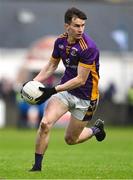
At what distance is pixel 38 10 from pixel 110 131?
1612 cm

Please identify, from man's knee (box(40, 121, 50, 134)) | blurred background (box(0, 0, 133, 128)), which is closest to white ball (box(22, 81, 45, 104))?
man's knee (box(40, 121, 50, 134))

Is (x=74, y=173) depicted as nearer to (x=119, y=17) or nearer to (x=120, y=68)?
(x=120, y=68)

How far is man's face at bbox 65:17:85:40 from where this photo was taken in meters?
15.0

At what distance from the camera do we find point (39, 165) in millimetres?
15188

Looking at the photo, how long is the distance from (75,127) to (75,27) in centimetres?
198

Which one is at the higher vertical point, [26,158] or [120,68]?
[26,158]

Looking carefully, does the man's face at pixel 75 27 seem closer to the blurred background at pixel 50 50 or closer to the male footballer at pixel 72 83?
the male footballer at pixel 72 83

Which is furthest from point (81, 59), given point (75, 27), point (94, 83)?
point (94, 83)

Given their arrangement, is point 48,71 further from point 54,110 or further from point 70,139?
point 70,139

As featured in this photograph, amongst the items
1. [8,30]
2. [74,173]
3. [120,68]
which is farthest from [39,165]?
[8,30]

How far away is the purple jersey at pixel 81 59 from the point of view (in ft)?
49.9

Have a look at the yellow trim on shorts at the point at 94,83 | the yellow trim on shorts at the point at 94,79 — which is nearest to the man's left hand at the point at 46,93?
the yellow trim on shorts at the point at 94,79

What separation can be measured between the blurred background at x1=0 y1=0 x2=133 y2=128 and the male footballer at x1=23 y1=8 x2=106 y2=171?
20270mm

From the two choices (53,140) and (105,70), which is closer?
(53,140)
